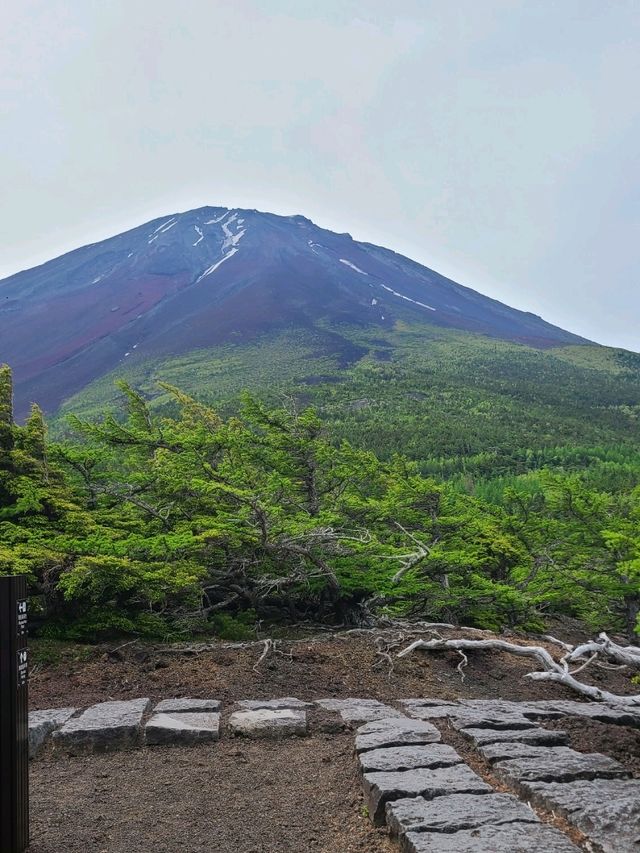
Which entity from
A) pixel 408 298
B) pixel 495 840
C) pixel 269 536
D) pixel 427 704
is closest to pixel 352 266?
pixel 408 298

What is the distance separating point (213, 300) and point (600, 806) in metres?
73.2

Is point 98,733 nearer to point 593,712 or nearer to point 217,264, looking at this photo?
point 593,712

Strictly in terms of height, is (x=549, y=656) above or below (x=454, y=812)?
below

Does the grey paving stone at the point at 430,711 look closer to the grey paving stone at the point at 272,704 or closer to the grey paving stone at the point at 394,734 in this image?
the grey paving stone at the point at 394,734

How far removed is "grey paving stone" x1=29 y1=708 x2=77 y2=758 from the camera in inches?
173

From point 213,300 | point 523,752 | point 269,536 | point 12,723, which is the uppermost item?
point 213,300

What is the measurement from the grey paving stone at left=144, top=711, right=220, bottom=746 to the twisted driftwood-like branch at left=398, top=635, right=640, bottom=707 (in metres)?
2.44

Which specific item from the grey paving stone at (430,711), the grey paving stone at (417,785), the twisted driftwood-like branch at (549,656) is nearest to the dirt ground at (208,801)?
the grey paving stone at (417,785)

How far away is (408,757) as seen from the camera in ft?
12.6

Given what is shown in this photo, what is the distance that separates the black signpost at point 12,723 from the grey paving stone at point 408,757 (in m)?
1.78

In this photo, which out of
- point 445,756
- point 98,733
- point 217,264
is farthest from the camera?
point 217,264

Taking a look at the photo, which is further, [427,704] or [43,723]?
[427,704]

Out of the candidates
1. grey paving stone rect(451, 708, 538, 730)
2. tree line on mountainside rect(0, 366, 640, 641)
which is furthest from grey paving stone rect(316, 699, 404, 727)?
tree line on mountainside rect(0, 366, 640, 641)

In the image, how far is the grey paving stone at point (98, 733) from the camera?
14.5 feet
